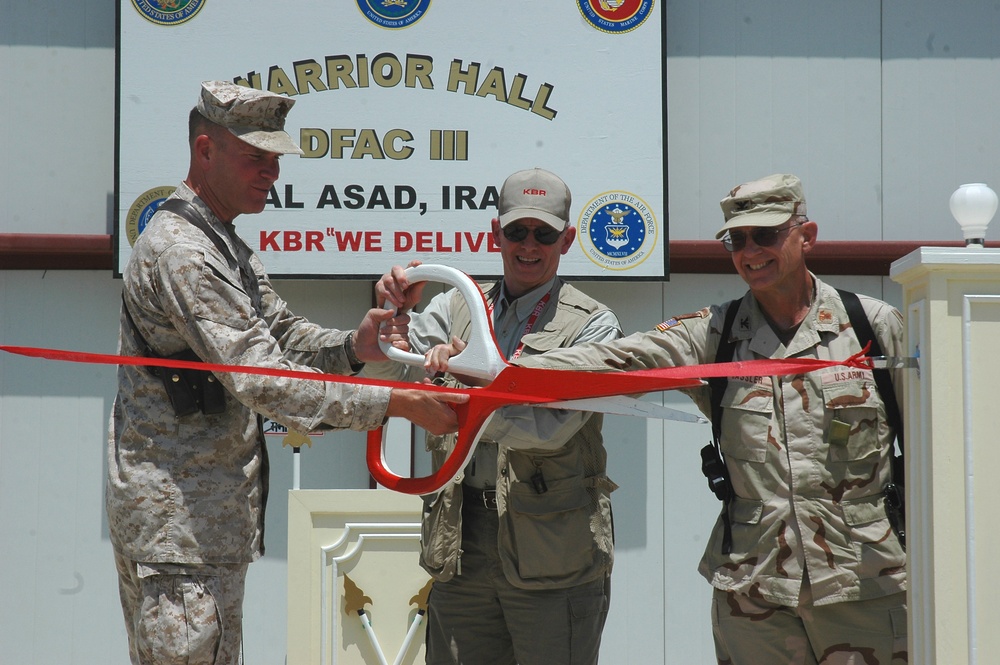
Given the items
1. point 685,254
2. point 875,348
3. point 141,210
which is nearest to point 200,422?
point 875,348

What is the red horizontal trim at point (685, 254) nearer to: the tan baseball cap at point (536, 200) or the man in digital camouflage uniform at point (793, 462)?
the tan baseball cap at point (536, 200)

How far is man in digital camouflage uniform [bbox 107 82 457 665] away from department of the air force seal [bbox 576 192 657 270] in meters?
2.30

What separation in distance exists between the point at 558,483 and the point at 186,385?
3.56ft

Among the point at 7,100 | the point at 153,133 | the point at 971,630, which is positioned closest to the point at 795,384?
the point at 971,630

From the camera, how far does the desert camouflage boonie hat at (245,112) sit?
9.12ft

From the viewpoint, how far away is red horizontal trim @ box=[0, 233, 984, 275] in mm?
4879

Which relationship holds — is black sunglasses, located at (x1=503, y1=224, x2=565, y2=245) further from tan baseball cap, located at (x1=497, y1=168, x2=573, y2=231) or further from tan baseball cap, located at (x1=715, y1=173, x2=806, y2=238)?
tan baseball cap, located at (x1=715, y1=173, x2=806, y2=238)

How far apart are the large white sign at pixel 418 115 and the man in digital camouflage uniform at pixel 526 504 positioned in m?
1.70

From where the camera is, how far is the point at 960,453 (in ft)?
7.23

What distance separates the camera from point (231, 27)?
4.97 m

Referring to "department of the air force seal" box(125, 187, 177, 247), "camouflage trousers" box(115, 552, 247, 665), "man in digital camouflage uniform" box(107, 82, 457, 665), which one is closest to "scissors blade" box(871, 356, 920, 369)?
"man in digital camouflage uniform" box(107, 82, 457, 665)

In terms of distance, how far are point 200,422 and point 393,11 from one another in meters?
2.91

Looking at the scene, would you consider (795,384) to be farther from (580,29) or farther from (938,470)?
(580,29)

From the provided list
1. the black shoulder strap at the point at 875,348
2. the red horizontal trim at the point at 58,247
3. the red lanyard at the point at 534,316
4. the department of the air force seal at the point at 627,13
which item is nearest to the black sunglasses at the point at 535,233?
the red lanyard at the point at 534,316
